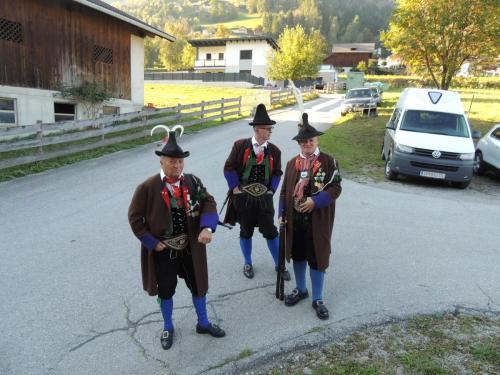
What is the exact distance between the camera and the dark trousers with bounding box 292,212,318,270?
3848 mm

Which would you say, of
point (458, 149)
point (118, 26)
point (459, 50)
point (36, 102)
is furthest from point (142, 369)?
point (118, 26)

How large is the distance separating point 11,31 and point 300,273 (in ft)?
43.5

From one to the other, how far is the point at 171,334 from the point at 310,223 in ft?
5.21

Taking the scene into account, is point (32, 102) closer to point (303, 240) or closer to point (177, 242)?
point (177, 242)

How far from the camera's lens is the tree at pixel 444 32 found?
1355cm

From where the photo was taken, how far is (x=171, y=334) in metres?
3.50

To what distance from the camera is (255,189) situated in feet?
14.7

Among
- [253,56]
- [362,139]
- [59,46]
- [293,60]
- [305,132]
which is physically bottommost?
[362,139]

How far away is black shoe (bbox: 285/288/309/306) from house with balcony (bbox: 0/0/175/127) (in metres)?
12.5

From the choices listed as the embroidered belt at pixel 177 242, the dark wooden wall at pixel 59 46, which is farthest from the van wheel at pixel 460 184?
the dark wooden wall at pixel 59 46

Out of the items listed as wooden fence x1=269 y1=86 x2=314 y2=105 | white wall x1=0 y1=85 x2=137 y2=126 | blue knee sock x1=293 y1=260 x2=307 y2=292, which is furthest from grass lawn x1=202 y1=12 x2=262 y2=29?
blue knee sock x1=293 y1=260 x2=307 y2=292

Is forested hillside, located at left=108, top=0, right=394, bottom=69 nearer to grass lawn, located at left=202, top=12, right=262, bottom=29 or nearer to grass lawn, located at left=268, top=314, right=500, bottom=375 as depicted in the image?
grass lawn, located at left=202, top=12, right=262, bottom=29

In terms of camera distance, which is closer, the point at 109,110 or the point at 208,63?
the point at 109,110

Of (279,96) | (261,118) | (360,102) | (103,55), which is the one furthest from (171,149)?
(279,96)
